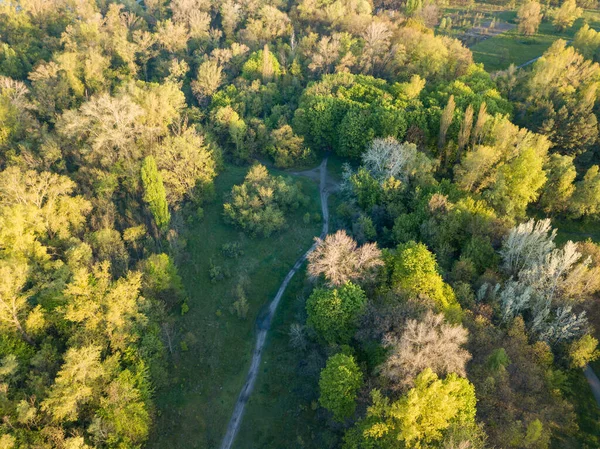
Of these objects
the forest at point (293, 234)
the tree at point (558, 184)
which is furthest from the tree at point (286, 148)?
the tree at point (558, 184)

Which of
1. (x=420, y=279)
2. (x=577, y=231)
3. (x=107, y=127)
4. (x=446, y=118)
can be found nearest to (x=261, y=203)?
(x=107, y=127)

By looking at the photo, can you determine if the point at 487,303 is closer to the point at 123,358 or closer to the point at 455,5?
the point at 123,358

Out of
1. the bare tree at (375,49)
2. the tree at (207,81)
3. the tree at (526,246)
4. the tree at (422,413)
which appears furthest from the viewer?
the bare tree at (375,49)

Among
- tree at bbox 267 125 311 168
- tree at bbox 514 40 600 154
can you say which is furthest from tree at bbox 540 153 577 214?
tree at bbox 267 125 311 168

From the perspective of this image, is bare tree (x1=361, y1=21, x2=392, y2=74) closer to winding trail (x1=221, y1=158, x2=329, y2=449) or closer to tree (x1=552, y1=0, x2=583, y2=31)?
winding trail (x1=221, y1=158, x2=329, y2=449)

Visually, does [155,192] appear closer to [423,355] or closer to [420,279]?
[420,279]

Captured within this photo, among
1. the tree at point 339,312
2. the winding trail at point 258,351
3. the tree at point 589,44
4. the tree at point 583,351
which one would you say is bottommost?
the winding trail at point 258,351

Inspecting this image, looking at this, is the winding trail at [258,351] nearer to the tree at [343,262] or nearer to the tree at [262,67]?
the tree at [343,262]
